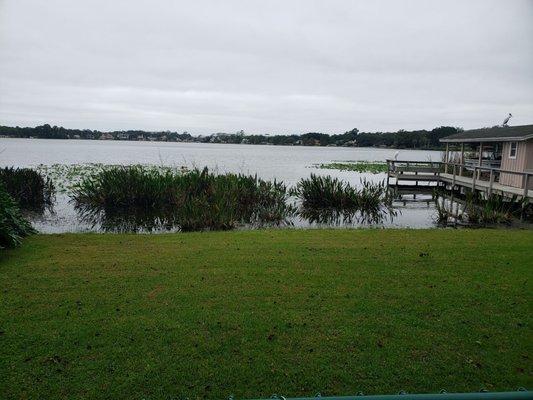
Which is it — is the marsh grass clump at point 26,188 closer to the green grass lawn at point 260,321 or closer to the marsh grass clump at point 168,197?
the marsh grass clump at point 168,197

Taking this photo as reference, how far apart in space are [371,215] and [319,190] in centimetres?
235

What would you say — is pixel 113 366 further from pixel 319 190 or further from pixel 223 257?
pixel 319 190

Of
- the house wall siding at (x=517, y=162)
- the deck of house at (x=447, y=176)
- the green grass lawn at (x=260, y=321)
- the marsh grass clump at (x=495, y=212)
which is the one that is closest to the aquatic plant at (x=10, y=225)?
the green grass lawn at (x=260, y=321)

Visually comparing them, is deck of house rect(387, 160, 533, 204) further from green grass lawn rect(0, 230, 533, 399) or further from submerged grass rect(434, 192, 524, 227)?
green grass lawn rect(0, 230, 533, 399)

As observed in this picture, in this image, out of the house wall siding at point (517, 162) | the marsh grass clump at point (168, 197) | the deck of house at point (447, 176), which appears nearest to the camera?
the marsh grass clump at point (168, 197)

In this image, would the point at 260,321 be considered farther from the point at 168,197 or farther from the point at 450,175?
the point at 450,175

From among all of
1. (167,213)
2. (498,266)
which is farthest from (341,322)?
(167,213)

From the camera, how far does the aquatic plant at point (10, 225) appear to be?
8.05 meters

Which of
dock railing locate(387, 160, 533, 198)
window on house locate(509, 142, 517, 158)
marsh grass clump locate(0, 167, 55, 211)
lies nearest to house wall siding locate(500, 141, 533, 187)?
dock railing locate(387, 160, 533, 198)

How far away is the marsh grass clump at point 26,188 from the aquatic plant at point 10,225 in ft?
30.6

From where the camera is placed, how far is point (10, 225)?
880 cm

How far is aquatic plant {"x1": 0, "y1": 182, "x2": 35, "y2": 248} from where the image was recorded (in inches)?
317

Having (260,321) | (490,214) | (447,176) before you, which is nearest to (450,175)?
(447,176)

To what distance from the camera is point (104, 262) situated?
7.44 meters
